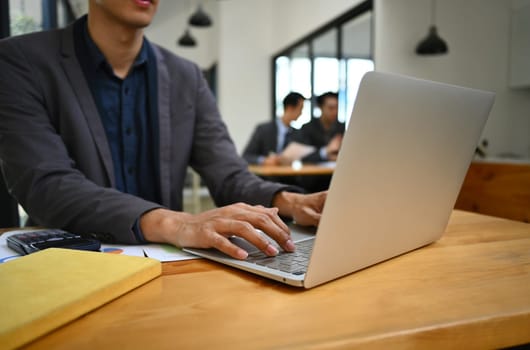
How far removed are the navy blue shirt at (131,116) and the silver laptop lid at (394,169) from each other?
75 cm

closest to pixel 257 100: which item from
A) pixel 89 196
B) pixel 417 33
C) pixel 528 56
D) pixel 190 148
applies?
pixel 417 33

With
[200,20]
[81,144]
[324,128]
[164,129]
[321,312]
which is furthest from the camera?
[200,20]

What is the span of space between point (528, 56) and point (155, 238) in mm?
4337

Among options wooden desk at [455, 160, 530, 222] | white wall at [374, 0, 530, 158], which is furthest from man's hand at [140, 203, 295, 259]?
white wall at [374, 0, 530, 158]

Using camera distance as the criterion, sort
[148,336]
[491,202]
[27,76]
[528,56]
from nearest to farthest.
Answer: [148,336] < [27,76] < [491,202] < [528,56]

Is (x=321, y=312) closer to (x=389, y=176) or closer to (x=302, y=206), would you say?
(x=389, y=176)

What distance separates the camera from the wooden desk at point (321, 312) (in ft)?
1.22

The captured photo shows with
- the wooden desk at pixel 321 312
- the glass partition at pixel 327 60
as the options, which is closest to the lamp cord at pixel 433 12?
the glass partition at pixel 327 60

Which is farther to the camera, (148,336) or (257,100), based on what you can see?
(257,100)

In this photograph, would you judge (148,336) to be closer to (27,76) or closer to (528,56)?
(27,76)

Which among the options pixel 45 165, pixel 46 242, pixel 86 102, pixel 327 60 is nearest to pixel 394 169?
pixel 46 242

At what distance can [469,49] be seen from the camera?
4.14 meters

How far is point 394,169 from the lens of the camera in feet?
1.80

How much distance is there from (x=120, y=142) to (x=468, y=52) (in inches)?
155
